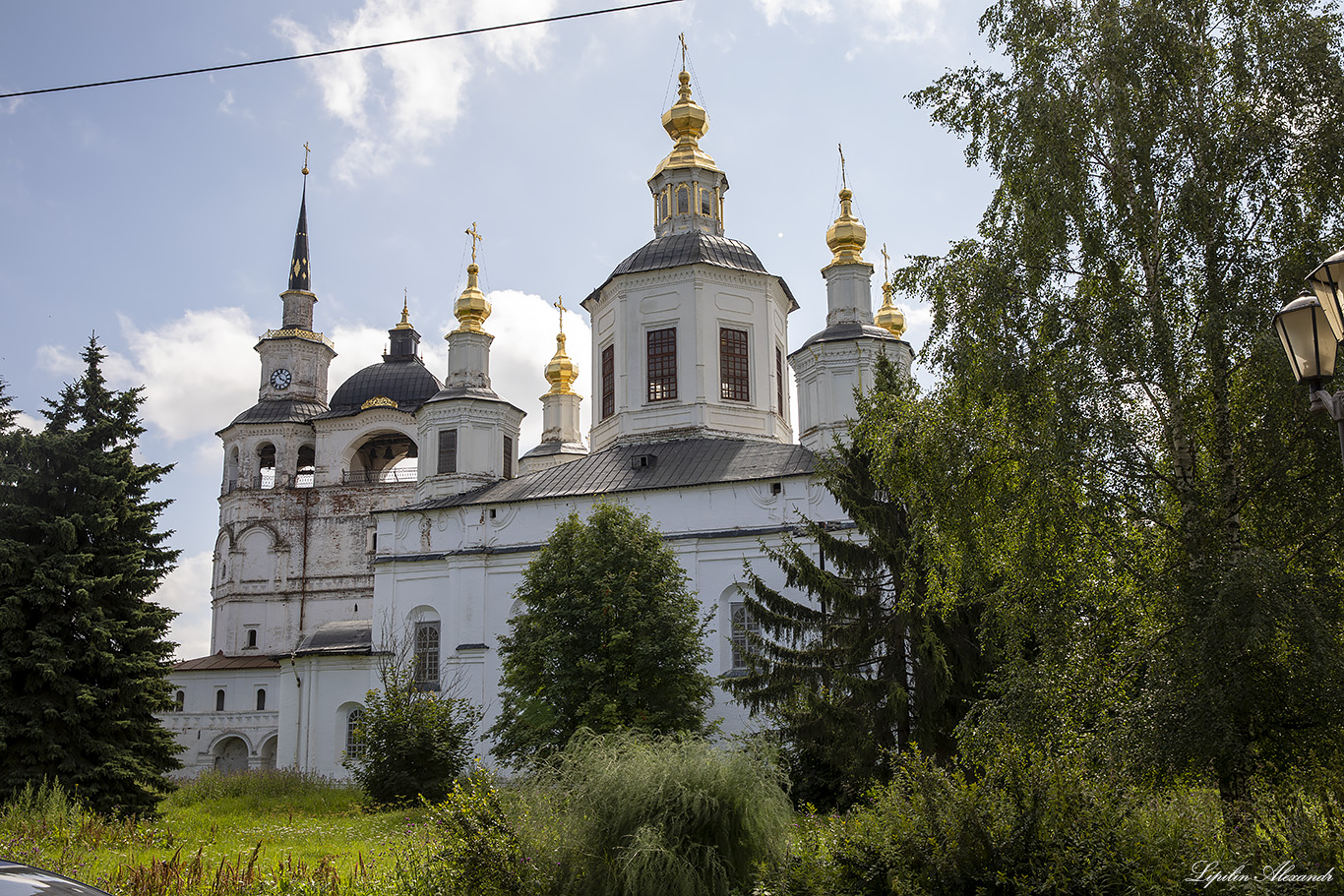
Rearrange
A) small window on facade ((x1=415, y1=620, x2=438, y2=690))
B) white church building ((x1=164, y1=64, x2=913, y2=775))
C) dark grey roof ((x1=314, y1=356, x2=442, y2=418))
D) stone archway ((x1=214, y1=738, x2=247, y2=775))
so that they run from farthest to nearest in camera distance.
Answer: dark grey roof ((x1=314, y1=356, x2=442, y2=418)) < stone archway ((x1=214, y1=738, x2=247, y2=775)) < small window on facade ((x1=415, y1=620, x2=438, y2=690)) < white church building ((x1=164, y1=64, x2=913, y2=775))

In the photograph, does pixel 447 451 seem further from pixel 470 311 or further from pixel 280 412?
pixel 280 412

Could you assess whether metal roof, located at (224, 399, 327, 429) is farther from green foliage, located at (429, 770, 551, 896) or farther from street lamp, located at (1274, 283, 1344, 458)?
street lamp, located at (1274, 283, 1344, 458)

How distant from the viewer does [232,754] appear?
42094 mm

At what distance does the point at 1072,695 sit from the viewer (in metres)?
11.0

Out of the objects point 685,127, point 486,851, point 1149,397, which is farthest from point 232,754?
point 1149,397

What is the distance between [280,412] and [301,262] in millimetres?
9045

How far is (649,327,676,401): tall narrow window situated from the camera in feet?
105

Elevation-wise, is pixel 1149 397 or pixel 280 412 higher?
pixel 280 412

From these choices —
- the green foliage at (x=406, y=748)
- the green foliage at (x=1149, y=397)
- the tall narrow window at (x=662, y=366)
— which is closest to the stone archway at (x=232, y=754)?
the green foliage at (x=406, y=748)

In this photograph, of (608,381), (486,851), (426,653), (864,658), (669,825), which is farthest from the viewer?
(608,381)

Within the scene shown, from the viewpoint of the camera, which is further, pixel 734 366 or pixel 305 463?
pixel 305 463

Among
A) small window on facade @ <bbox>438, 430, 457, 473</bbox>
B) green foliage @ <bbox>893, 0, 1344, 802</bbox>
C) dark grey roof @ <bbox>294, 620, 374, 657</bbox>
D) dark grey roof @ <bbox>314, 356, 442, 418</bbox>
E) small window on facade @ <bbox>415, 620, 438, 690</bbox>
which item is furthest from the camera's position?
dark grey roof @ <bbox>314, 356, 442, 418</bbox>

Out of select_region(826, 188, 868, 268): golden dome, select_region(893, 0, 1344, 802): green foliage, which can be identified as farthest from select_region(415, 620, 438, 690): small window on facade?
select_region(893, 0, 1344, 802): green foliage

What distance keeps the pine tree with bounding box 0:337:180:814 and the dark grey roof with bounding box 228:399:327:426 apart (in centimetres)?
2972
